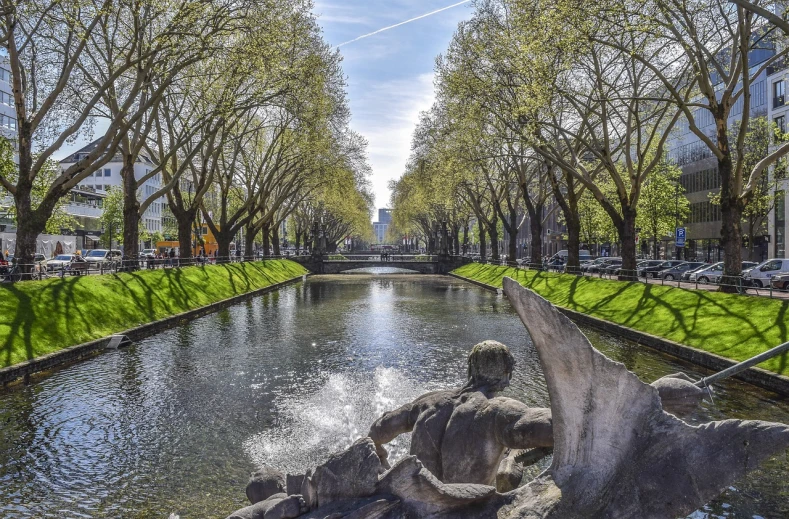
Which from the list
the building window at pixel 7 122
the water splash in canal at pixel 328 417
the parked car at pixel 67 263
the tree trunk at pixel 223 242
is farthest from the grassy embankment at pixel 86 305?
the building window at pixel 7 122

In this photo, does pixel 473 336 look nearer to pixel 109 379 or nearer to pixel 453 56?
pixel 109 379

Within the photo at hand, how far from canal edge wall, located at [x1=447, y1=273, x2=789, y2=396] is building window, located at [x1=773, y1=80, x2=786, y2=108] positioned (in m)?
37.4

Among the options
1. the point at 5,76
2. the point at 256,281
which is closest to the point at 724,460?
the point at 256,281

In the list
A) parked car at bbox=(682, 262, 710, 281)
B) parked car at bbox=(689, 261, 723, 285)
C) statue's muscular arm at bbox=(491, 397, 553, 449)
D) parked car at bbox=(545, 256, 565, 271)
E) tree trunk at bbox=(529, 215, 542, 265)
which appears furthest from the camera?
tree trunk at bbox=(529, 215, 542, 265)

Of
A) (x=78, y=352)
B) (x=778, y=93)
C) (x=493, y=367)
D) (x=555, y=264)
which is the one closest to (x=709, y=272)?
(x=555, y=264)

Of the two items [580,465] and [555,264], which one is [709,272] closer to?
[555,264]

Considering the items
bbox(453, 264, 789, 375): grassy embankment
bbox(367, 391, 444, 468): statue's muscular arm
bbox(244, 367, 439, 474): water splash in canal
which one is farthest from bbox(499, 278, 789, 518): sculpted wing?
bbox(453, 264, 789, 375): grassy embankment

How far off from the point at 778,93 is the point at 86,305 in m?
55.4

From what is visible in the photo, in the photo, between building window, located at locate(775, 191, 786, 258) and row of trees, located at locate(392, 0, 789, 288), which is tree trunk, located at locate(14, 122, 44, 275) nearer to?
row of trees, located at locate(392, 0, 789, 288)

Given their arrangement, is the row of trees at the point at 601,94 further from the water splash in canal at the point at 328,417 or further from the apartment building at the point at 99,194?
the apartment building at the point at 99,194

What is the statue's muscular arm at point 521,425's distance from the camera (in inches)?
147

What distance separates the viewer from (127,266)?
94.3ft

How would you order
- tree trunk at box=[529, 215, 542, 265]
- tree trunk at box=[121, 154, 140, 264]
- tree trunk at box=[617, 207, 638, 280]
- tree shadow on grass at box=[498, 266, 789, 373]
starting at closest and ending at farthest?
tree shadow on grass at box=[498, 266, 789, 373], tree trunk at box=[617, 207, 638, 280], tree trunk at box=[121, 154, 140, 264], tree trunk at box=[529, 215, 542, 265]

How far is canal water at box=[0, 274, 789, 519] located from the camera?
7.74 meters
